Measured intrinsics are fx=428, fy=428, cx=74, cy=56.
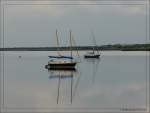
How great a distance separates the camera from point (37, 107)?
1497 cm

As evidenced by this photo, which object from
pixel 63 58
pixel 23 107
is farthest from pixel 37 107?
pixel 63 58

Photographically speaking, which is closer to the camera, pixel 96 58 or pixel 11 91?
pixel 11 91

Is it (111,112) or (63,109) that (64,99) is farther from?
(111,112)

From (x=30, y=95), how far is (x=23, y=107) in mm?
3488

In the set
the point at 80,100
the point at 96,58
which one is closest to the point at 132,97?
the point at 80,100

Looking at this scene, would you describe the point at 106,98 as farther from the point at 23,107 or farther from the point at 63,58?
the point at 63,58

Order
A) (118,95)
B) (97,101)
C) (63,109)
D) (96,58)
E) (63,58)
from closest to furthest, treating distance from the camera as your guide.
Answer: (63,109), (97,101), (118,95), (63,58), (96,58)

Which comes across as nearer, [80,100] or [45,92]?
[80,100]

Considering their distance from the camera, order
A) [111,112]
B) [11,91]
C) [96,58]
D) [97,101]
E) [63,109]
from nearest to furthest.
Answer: [111,112] → [63,109] → [97,101] → [11,91] → [96,58]

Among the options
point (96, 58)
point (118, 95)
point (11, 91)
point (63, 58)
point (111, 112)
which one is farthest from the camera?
point (96, 58)

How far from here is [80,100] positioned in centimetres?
1755

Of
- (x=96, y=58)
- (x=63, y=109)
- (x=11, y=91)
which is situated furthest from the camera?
(x=96, y=58)

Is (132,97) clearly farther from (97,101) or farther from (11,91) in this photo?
(11,91)

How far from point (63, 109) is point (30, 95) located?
428 centimetres
